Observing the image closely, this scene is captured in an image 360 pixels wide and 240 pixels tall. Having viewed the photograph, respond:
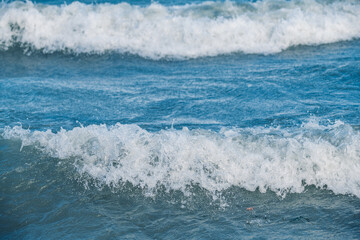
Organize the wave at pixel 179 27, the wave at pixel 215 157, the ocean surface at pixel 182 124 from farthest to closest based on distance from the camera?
the wave at pixel 179 27
the wave at pixel 215 157
the ocean surface at pixel 182 124

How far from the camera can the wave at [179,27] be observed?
31.1 ft

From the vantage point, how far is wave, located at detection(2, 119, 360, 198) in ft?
14.0

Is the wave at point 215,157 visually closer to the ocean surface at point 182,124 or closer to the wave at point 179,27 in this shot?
the ocean surface at point 182,124

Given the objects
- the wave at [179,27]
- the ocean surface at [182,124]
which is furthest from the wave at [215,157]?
the wave at [179,27]

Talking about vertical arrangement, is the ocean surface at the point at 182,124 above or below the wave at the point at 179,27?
below

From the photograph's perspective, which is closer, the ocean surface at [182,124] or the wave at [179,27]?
the ocean surface at [182,124]

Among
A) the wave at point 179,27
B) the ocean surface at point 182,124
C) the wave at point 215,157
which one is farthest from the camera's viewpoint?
the wave at point 179,27

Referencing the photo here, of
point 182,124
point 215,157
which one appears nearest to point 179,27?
point 182,124

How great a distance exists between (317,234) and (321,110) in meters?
2.66

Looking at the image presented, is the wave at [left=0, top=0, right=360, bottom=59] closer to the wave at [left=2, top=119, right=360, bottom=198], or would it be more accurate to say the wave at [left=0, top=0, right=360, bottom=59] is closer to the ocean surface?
the ocean surface

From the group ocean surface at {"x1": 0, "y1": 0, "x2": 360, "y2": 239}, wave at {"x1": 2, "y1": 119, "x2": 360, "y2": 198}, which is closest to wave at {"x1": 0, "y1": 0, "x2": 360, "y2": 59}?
ocean surface at {"x1": 0, "y1": 0, "x2": 360, "y2": 239}

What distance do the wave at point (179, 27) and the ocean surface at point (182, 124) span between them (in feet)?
0.15

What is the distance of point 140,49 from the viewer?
9.45 metres

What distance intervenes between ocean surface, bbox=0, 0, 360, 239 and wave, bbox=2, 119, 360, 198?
0.01m
